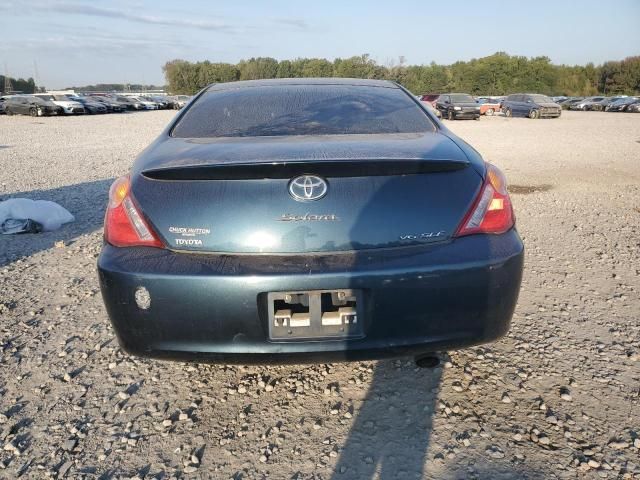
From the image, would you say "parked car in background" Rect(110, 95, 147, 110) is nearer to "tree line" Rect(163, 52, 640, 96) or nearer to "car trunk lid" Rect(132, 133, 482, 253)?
"tree line" Rect(163, 52, 640, 96)

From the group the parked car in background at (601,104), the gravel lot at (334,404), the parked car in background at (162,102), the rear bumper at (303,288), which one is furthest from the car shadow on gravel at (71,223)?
the parked car in background at (162,102)

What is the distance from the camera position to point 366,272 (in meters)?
1.80

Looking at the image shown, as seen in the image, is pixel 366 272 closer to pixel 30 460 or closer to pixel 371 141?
pixel 371 141

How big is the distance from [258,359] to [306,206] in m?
0.60

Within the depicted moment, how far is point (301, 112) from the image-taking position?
2684 millimetres

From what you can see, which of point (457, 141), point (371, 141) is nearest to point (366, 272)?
point (371, 141)

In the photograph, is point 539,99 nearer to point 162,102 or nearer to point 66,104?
point 66,104

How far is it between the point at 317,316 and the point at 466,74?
79.0m

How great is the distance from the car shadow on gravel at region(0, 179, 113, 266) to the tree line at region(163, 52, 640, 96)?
190ft

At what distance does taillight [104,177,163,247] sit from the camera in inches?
76.1

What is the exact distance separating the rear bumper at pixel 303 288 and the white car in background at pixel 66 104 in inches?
1413

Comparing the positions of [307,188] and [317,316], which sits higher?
[307,188]

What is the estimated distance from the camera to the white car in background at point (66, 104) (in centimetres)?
3301

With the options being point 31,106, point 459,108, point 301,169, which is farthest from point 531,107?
point 301,169
